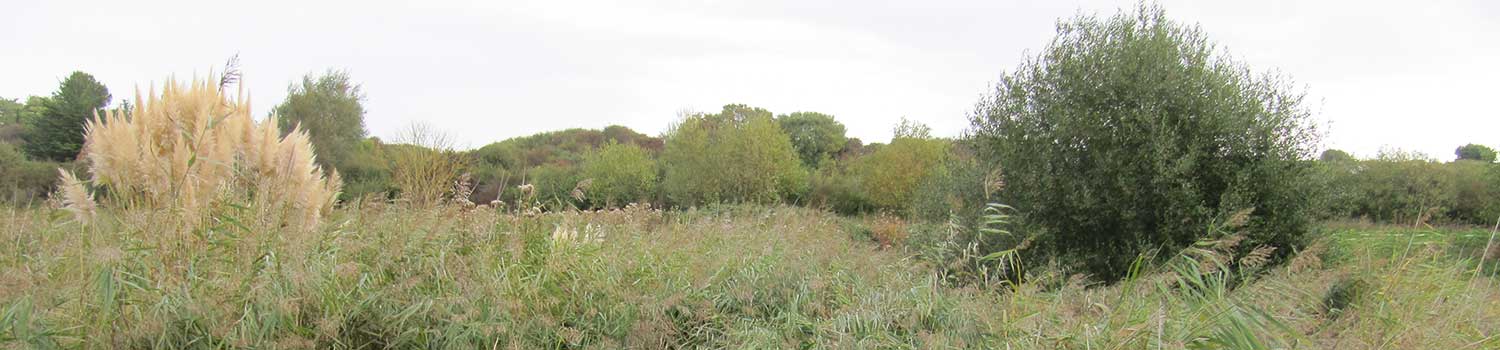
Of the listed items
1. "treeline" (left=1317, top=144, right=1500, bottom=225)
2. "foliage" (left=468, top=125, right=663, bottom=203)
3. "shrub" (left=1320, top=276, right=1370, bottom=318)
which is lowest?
"shrub" (left=1320, top=276, right=1370, bottom=318)

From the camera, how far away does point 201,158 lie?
13.8ft

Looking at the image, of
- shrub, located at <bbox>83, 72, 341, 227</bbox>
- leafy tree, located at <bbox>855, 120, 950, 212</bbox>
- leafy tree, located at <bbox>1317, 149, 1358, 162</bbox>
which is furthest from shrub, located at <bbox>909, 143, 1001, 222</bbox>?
leafy tree, located at <bbox>855, 120, 950, 212</bbox>

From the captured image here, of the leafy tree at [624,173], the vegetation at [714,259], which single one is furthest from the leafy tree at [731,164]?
the vegetation at [714,259]

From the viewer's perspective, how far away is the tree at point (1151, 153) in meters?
7.40

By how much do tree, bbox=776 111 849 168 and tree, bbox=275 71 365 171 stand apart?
66.6ft

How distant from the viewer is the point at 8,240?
4070 millimetres

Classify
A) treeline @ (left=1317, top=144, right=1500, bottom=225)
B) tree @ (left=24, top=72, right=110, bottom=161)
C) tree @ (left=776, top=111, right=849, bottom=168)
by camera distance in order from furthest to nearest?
tree @ (left=776, top=111, right=849, bottom=168) < tree @ (left=24, top=72, right=110, bottom=161) < treeline @ (left=1317, top=144, right=1500, bottom=225)

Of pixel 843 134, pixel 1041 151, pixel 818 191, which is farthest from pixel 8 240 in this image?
pixel 843 134

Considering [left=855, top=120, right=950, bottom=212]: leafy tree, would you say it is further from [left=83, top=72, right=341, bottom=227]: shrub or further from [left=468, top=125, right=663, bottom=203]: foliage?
[left=83, top=72, right=341, bottom=227]: shrub

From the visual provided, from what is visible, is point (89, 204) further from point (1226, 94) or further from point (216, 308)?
point (1226, 94)

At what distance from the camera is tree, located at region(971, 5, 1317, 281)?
7398mm

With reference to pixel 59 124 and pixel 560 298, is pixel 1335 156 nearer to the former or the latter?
pixel 560 298

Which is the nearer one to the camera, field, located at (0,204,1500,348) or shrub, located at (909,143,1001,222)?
field, located at (0,204,1500,348)

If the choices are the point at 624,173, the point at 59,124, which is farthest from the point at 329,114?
the point at 624,173
